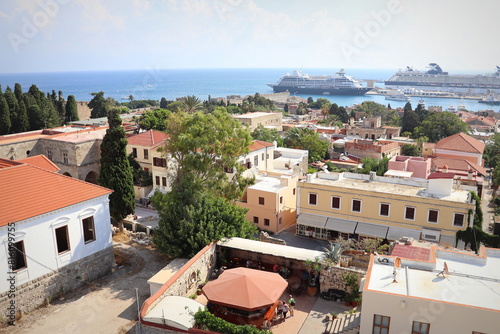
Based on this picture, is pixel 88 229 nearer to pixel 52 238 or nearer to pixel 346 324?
pixel 52 238

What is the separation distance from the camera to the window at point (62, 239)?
15.9 m

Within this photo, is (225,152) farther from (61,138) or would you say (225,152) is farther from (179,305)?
(61,138)

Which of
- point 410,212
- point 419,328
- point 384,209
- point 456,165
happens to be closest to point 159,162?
point 384,209

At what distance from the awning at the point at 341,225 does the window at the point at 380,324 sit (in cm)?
1177

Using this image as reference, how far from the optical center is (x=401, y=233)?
75.4 ft

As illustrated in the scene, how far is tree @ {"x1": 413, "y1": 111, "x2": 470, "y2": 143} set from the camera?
61.3 m

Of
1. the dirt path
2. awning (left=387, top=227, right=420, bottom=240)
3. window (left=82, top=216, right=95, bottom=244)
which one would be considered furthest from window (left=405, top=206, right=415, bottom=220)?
window (left=82, top=216, right=95, bottom=244)

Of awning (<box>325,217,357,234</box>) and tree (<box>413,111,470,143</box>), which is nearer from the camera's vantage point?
awning (<box>325,217,357,234</box>)

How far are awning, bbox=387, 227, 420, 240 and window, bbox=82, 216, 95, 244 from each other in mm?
15995

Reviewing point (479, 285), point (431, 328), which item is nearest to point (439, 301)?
point (431, 328)

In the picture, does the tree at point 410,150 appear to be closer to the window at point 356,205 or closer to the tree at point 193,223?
the window at point 356,205

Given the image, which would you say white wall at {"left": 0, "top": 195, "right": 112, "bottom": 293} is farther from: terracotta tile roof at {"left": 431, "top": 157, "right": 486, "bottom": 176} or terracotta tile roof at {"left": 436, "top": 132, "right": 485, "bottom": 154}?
terracotta tile roof at {"left": 436, "top": 132, "right": 485, "bottom": 154}

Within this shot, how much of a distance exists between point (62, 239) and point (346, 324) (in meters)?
11.6

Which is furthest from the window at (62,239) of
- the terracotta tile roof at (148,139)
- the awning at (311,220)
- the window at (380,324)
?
the terracotta tile roof at (148,139)
